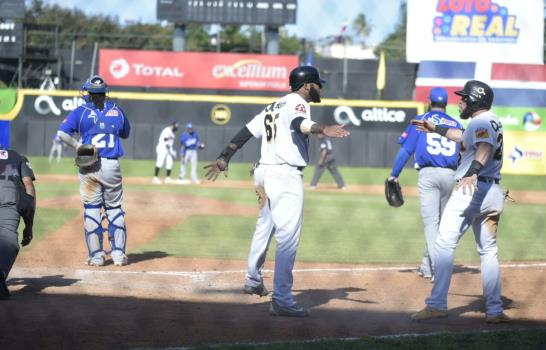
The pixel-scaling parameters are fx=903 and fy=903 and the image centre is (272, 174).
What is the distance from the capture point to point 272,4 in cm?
3216

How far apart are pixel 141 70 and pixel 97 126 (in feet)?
95.9

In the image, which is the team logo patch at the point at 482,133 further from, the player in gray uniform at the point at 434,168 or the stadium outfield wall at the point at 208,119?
the stadium outfield wall at the point at 208,119

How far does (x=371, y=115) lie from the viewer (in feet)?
105

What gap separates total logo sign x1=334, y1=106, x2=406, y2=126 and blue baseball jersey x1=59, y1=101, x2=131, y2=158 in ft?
75.2

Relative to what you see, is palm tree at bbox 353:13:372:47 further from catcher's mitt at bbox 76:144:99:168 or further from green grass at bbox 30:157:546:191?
green grass at bbox 30:157:546:191

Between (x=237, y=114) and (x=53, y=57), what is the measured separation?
7.93m

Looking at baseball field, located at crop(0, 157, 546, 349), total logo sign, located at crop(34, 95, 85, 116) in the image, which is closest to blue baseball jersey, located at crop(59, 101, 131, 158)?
baseball field, located at crop(0, 157, 546, 349)

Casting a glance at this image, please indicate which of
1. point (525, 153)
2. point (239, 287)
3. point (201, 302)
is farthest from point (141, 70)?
point (201, 302)

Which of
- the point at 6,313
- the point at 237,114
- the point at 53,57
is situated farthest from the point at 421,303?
the point at 53,57

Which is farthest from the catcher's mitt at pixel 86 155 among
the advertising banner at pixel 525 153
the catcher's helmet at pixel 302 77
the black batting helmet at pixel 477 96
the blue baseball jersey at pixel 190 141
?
the advertising banner at pixel 525 153

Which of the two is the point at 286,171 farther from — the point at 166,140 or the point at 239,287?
the point at 166,140

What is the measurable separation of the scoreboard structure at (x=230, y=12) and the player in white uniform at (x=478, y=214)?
2585 cm

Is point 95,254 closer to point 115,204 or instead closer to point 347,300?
point 115,204

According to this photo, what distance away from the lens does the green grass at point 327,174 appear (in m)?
26.4
